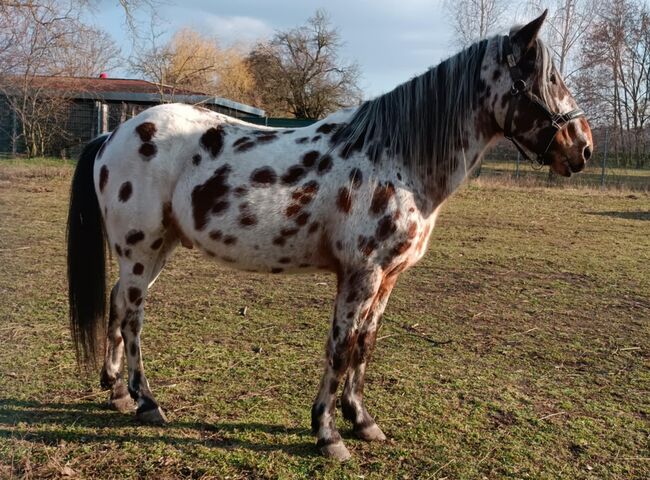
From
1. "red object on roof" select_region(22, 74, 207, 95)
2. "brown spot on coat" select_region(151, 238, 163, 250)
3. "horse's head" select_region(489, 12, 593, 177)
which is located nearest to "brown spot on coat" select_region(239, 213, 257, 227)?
"brown spot on coat" select_region(151, 238, 163, 250)

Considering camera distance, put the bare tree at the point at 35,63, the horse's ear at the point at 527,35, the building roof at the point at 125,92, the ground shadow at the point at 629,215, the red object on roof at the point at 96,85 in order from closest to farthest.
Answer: the horse's ear at the point at 527,35, the bare tree at the point at 35,63, the ground shadow at the point at 629,215, the red object on roof at the point at 96,85, the building roof at the point at 125,92

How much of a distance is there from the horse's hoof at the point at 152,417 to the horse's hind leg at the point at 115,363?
20 cm

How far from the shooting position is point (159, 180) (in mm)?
3004

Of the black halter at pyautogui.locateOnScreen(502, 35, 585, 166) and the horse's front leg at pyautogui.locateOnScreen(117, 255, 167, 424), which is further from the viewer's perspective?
the horse's front leg at pyautogui.locateOnScreen(117, 255, 167, 424)

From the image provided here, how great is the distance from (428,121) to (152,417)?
7.73 ft

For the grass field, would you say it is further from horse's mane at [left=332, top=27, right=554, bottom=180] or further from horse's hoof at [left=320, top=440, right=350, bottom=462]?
horse's mane at [left=332, top=27, right=554, bottom=180]

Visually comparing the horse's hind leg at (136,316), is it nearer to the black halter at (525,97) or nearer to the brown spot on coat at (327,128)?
the brown spot on coat at (327,128)

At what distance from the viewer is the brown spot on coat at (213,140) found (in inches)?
120

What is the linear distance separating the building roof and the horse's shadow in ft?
40.0

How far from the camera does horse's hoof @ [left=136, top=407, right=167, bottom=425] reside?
3018 mm

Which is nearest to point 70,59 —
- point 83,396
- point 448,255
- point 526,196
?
point 448,255

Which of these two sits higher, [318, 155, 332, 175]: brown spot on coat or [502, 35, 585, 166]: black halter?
[502, 35, 585, 166]: black halter

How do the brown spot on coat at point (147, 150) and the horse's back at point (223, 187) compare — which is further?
the brown spot on coat at point (147, 150)

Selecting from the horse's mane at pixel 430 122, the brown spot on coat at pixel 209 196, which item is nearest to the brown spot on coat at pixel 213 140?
the brown spot on coat at pixel 209 196
